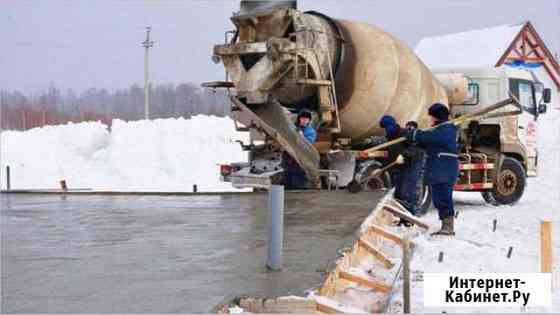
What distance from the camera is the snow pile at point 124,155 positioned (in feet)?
79.0

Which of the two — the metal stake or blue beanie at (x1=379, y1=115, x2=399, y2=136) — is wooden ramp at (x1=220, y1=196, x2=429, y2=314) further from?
blue beanie at (x1=379, y1=115, x2=399, y2=136)

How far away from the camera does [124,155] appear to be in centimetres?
2656

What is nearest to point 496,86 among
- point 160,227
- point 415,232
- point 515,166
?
point 515,166

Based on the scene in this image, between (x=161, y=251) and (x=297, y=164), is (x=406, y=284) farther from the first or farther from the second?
(x=297, y=164)

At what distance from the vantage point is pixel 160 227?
27.0 ft

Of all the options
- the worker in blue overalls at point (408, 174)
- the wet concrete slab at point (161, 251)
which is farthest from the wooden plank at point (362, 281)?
the worker in blue overalls at point (408, 174)

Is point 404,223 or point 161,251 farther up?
point 161,251

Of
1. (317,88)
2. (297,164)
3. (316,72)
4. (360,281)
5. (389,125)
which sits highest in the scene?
(316,72)

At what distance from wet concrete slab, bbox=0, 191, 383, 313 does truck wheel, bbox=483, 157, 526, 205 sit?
19.2 ft

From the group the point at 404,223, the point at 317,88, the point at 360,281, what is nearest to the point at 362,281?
the point at 360,281

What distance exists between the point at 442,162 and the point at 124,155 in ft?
62.3

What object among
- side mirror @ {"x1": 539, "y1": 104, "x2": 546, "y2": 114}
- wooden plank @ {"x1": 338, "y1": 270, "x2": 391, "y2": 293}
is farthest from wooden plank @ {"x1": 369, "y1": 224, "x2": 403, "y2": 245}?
side mirror @ {"x1": 539, "y1": 104, "x2": 546, "y2": 114}

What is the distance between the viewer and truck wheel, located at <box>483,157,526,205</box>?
1570cm

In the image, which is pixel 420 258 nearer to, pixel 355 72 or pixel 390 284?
pixel 390 284
